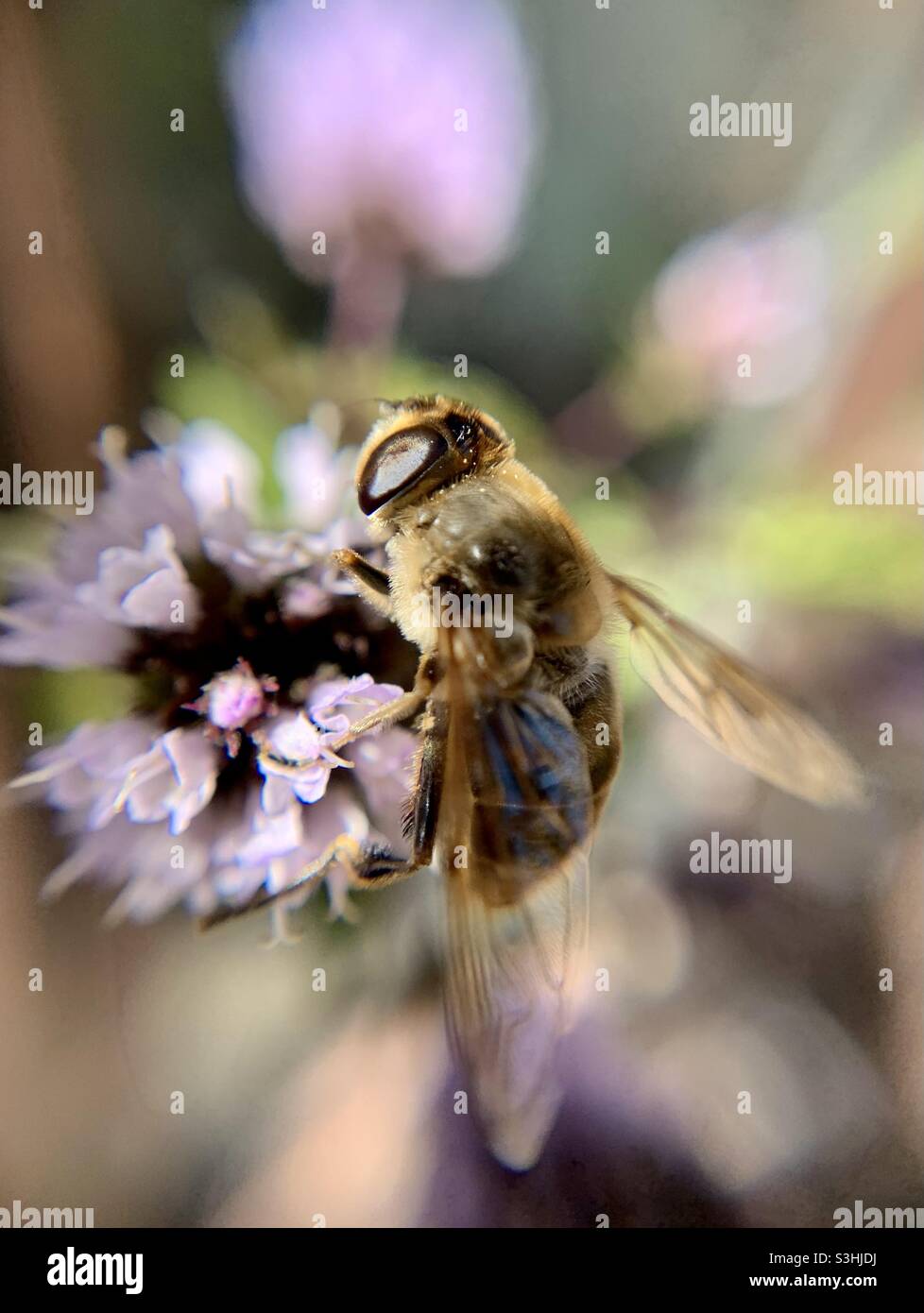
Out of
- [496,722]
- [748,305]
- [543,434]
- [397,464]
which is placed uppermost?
[748,305]

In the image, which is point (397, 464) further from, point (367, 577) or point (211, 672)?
point (211, 672)

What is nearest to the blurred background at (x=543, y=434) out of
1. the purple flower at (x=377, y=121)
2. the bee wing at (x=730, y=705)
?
the purple flower at (x=377, y=121)

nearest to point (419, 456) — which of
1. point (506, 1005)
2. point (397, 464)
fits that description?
point (397, 464)

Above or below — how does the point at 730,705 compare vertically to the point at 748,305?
below

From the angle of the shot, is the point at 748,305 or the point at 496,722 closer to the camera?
the point at 496,722

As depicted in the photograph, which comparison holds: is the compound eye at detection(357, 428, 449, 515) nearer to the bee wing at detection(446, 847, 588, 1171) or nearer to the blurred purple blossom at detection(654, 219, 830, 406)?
the bee wing at detection(446, 847, 588, 1171)

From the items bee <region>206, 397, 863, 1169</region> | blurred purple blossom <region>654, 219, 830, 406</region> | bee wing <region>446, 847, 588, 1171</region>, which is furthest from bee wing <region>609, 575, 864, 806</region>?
blurred purple blossom <region>654, 219, 830, 406</region>
